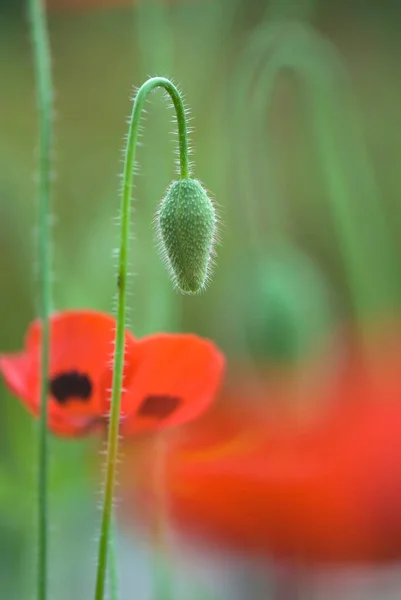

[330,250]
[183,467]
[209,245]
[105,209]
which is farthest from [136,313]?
[209,245]

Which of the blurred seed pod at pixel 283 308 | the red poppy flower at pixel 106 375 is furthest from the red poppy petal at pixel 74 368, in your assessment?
the blurred seed pod at pixel 283 308

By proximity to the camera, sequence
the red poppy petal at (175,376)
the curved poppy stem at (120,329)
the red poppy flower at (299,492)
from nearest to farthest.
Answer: the curved poppy stem at (120,329)
the red poppy petal at (175,376)
the red poppy flower at (299,492)

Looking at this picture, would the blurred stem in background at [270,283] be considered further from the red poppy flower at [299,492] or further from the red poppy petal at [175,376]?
the red poppy petal at [175,376]

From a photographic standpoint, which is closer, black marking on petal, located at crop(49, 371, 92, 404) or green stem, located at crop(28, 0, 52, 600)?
green stem, located at crop(28, 0, 52, 600)

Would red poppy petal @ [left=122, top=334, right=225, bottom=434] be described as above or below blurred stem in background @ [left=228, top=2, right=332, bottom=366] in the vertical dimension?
below

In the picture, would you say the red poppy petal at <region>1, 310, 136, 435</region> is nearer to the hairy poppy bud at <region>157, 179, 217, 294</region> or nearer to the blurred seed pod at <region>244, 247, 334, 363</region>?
the hairy poppy bud at <region>157, 179, 217, 294</region>

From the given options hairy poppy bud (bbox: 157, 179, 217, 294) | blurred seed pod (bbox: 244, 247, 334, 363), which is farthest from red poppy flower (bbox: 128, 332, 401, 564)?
hairy poppy bud (bbox: 157, 179, 217, 294)

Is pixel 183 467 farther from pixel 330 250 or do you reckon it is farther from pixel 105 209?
pixel 330 250
